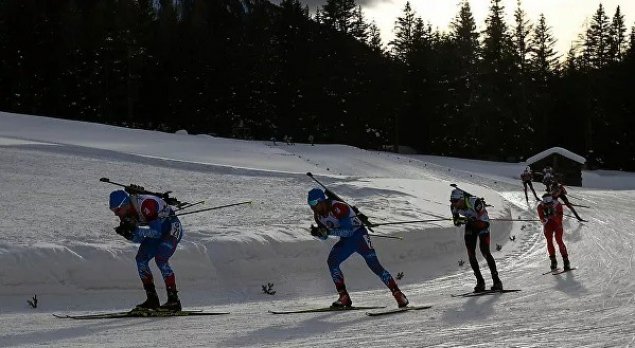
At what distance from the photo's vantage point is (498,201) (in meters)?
31.6

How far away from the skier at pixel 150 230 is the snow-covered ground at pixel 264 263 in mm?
873

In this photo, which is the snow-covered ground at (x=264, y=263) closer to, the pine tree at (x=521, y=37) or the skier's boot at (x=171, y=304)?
the skier's boot at (x=171, y=304)

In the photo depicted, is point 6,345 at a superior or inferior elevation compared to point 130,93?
inferior

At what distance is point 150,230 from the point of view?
11469 millimetres

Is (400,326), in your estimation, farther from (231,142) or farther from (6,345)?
(231,142)

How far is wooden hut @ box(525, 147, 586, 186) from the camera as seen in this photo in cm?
4928

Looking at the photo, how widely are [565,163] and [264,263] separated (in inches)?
1500

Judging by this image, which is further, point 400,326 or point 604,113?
point 604,113

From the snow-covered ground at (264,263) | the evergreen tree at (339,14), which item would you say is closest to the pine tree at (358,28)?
the evergreen tree at (339,14)

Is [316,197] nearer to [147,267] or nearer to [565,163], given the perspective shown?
[147,267]

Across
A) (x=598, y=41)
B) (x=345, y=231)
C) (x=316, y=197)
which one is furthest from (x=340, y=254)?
(x=598, y=41)

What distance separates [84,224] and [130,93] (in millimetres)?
42234

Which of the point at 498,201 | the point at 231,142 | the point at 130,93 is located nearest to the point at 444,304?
the point at 498,201

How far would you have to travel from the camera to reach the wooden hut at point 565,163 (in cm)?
4928
